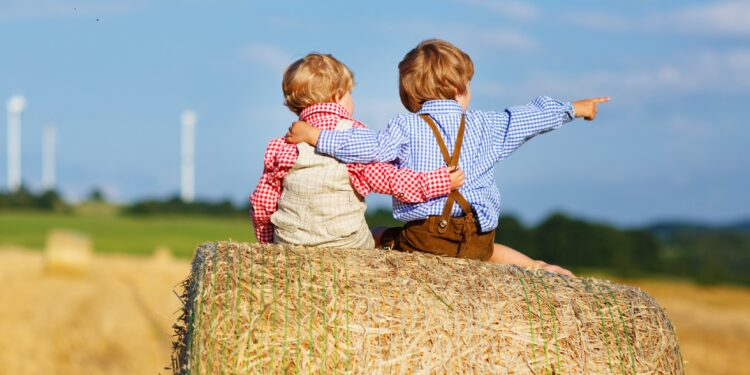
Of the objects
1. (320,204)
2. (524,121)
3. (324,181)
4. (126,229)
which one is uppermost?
(524,121)

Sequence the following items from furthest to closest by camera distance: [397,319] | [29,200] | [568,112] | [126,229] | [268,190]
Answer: [29,200]
[126,229]
[568,112]
[268,190]
[397,319]

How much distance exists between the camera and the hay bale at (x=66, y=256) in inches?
859

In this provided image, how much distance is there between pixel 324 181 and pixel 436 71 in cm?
96

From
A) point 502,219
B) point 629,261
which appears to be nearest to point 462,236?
point 502,219

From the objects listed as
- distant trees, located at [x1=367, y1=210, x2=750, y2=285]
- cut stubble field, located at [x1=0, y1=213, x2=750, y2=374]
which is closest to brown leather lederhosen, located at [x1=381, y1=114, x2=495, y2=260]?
cut stubble field, located at [x1=0, y1=213, x2=750, y2=374]

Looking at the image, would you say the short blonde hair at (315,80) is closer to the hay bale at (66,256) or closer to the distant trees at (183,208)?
the hay bale at (66,256)

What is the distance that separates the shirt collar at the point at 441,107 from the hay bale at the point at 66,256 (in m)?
17.0

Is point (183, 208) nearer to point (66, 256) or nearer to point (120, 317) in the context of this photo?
point (66, 256)

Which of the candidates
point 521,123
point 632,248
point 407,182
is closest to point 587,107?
point 521,123

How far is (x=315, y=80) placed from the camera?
6090 mm

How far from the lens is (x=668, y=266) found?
22.2 metres

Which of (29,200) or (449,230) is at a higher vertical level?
(449,230)

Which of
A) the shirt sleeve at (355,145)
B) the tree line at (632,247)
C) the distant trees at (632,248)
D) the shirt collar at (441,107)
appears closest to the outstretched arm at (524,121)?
the shirt collar at (441,107)

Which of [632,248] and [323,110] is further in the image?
[632,248]
